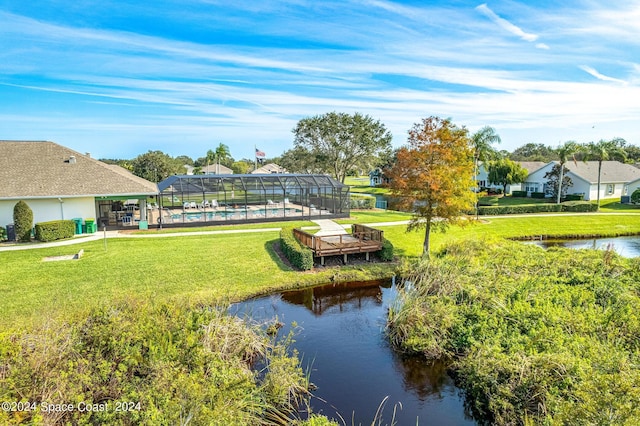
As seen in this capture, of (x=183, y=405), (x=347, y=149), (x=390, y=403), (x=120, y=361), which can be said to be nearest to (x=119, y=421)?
(x=183, y=405)

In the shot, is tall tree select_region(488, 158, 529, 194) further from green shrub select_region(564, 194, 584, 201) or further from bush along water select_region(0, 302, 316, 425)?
bush along water select_region(0, 302, 316, 425)

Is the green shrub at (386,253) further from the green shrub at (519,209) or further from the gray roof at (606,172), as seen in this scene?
the gray roof at (606,172)

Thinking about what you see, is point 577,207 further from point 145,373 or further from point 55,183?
point 55,183

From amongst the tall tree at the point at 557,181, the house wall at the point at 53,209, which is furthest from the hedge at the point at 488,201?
the house wall at the point at 53,209

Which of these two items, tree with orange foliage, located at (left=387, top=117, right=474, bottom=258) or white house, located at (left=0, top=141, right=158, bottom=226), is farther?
white house, located at (left=0, top=141, right=158, bottom=226)

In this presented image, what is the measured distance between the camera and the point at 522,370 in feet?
23.0

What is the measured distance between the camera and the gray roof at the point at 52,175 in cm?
1955

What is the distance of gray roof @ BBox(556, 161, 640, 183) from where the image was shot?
40.7 metres

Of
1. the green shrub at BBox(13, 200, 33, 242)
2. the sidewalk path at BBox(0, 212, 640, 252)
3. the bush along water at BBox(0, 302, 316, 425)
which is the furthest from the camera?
the green shrub at BBox(13, 200, 33, 242)

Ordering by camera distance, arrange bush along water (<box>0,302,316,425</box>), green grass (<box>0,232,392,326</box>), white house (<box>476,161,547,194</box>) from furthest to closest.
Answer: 1. white house (<box>476,161,547,194</box>)
2. green grass (<box>0,232,392,326</box>)
3. bush along water (<box>0,302,316,425</box>)

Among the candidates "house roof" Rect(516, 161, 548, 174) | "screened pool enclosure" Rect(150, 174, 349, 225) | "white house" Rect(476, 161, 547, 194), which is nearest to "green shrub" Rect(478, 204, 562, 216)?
"screened pool enclosure" Rect(150, 174, 349, 225)

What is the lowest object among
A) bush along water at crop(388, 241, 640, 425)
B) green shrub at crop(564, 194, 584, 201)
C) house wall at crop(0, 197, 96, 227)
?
bush along water at crop(388, 241, 640, 425)

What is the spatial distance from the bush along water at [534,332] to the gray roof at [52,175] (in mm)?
17860

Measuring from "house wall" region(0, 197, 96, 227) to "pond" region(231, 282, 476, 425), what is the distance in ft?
46.2
